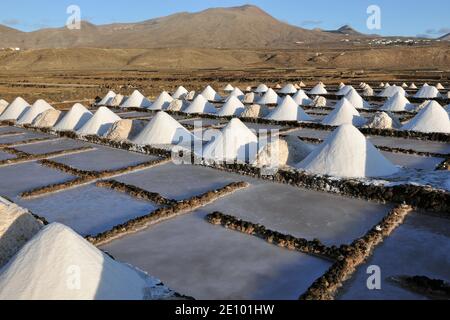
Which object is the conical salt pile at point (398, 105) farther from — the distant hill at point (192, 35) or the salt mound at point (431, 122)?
the distant hill at point (192, 35)

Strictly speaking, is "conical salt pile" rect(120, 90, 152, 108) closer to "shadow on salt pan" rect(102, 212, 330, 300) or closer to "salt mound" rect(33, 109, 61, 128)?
"salt mound" rect(33, 109, 61, 128)

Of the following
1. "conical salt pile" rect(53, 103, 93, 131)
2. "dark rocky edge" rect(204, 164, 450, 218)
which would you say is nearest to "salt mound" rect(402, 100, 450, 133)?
"dark rocky edge" rect(204, 164, 450, 218)

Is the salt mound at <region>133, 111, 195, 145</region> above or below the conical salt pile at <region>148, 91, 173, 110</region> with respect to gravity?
below

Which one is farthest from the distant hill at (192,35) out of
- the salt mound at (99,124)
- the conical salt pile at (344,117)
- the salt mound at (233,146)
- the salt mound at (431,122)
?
the salt mound at (233,146)

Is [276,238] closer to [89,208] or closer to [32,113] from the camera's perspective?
[89,208]

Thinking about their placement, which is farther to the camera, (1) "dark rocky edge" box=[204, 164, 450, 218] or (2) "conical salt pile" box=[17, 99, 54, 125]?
(2) "conical salt pile" box=[17, 99, 54, 125]

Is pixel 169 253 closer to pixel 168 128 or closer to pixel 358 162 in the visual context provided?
pixel 358 162
